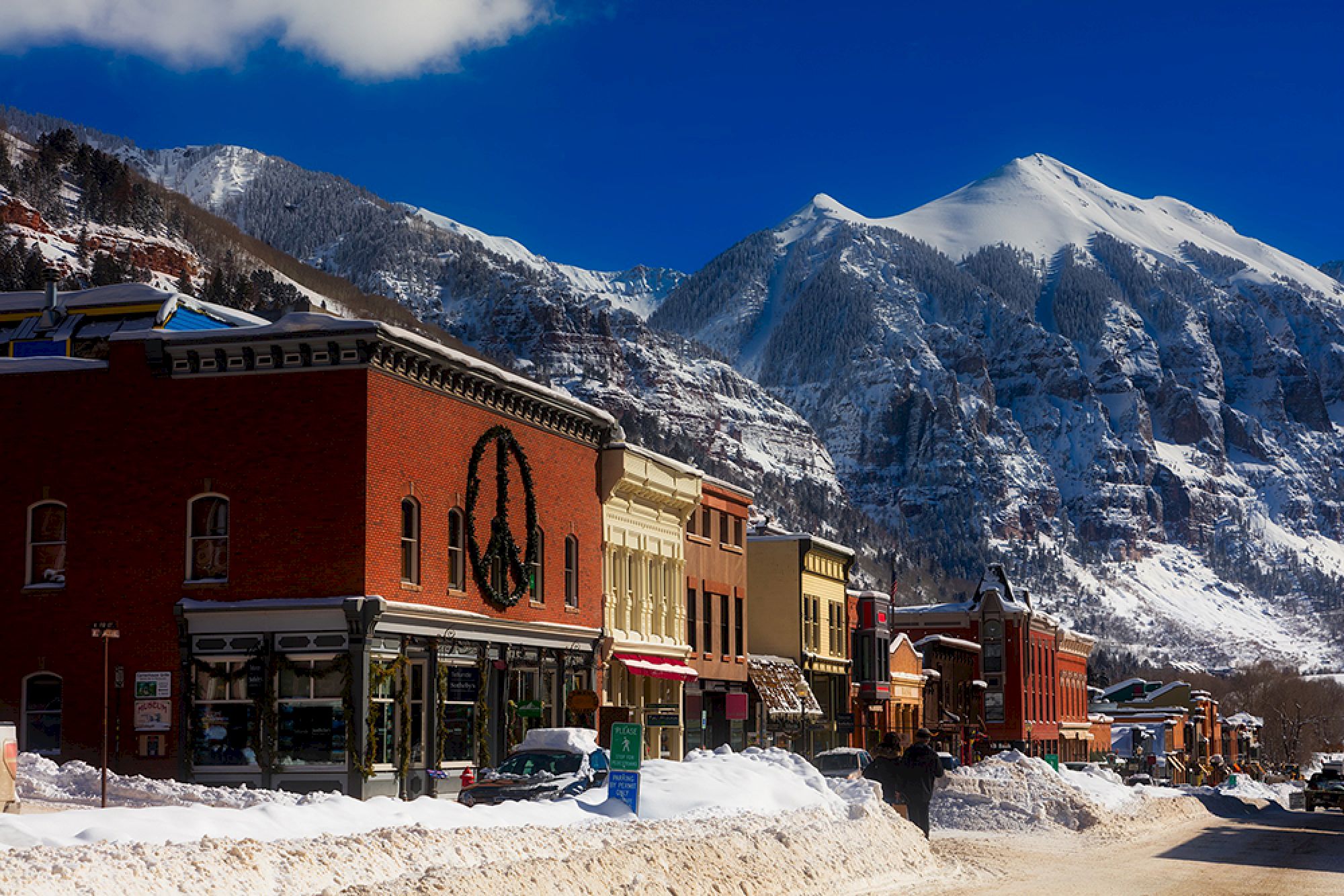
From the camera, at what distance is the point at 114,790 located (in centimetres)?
3416

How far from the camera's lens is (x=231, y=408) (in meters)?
39.5

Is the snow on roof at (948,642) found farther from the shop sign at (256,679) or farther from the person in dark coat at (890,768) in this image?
the person in dark coat at (890,768)

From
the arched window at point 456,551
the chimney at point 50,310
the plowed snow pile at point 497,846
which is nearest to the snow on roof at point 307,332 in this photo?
the arched window at point 456,551

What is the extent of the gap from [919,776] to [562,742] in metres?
6.53

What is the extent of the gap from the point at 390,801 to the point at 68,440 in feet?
60.8

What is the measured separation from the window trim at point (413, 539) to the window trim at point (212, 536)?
3.73m

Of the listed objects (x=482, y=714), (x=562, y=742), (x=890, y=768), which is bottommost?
(x=890, y=768)

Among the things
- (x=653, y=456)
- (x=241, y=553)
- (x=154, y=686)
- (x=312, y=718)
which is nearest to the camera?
(x=312, y=718)

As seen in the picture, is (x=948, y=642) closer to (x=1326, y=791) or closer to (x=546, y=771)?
(x=1326, y=791)

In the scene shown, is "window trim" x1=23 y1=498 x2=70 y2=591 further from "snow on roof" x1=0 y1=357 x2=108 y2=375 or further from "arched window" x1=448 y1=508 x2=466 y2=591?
"arched window" x1=448 y1=508 x2=466 y2=591

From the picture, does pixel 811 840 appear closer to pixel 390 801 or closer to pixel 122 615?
pixel 390 801

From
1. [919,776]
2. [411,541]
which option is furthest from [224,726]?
[919,776]

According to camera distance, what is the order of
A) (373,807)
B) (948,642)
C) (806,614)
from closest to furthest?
(373,807)
(806,614)
(948,642)

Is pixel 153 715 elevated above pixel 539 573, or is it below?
below
